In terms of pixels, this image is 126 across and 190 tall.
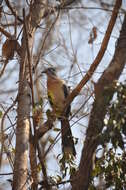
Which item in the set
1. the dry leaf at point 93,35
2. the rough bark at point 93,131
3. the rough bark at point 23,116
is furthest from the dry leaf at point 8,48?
the rough bark at point 93,131

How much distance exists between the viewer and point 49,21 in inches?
166

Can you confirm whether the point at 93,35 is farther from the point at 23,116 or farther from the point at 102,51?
the point at 23,116

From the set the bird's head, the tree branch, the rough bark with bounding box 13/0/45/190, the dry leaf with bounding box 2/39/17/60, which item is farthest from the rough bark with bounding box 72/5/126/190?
the bird's head

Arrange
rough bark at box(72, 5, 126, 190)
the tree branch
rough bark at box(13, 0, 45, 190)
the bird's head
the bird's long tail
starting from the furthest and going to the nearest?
the bird's head
the bird's long tail
rough bark at box(13, 0, 45, 190)
the tree branch
rough bark at box(72, 5, 126, 190)

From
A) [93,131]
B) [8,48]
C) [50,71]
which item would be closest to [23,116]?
[8,48]

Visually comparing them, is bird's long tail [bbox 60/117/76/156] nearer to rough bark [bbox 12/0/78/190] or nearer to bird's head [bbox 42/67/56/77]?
rough bark [bbox 12/0/78/190]

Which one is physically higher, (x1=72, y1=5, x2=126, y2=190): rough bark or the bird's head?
the bird's head

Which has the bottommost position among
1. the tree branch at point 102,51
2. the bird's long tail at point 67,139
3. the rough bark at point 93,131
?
the rough bark at point 93,131

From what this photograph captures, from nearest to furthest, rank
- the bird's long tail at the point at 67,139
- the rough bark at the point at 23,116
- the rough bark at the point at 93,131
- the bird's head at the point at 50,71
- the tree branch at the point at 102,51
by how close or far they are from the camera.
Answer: the rough bark at the point at 93,131 < the tree branch at the point at 102,51 < the rough bark at the point at 23,116 < the bird's long tail at the point at 67,139 < the bird's head at the point at 50,71

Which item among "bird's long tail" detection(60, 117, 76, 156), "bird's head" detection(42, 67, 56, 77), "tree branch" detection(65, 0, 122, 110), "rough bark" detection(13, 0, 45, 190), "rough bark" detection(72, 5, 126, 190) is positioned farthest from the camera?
"bird's head" detection(42, 67, 56, 77)

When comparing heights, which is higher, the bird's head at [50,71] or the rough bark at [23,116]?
the bird's head at [50,71]

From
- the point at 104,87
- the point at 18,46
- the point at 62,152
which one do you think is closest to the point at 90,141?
the point at 104,87

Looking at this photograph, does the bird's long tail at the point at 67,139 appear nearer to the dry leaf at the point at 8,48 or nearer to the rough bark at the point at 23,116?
the rough bark at the point at 23,116

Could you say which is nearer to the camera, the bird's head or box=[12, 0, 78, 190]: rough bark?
box=[12, 0, 78, 190]: rough bark
